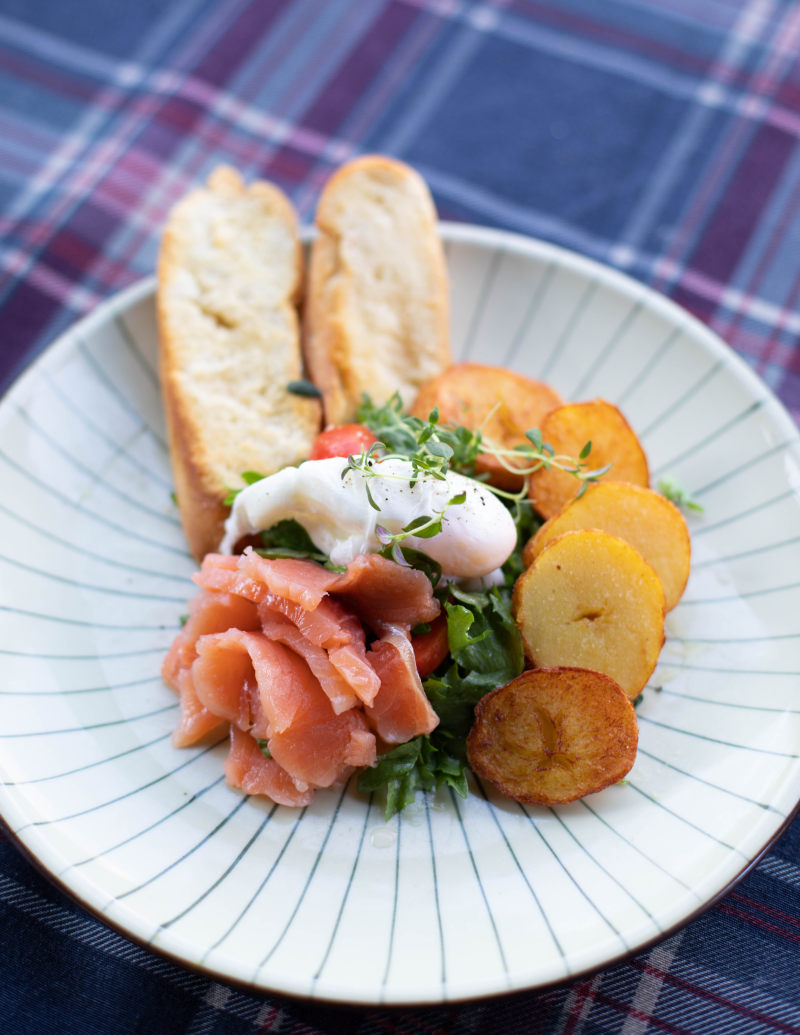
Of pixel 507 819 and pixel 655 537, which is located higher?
pixel 655 537

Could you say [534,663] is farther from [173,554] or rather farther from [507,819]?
[173,554]

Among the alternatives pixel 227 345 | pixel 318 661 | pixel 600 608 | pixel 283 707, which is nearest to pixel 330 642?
pixel 318 661

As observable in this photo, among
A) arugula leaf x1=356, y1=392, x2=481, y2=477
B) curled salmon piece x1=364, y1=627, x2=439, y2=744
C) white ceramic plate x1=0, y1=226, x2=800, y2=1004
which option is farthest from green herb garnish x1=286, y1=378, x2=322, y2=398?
curled salmon piece x1=364, y1=627, x2=439, y2=744

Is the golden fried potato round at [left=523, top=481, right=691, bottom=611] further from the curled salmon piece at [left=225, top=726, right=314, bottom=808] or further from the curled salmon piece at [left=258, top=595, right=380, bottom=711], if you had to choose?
the curled salmon piece at [left=225, top=726, right=314, bottom=808]

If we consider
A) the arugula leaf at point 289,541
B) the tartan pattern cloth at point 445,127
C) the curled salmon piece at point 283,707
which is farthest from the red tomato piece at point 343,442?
the tartan pattern cloth at point 445,127

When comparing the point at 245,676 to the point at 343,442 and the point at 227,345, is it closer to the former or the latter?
the point at 343,442

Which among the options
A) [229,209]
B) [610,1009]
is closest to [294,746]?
[610,1009]
